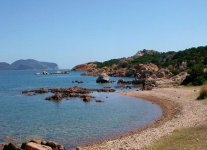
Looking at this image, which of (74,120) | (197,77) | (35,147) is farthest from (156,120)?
(197,77)

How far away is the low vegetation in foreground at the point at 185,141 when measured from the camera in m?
21.4

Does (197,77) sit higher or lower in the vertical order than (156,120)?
higher

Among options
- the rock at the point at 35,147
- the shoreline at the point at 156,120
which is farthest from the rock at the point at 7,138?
the rock at the point at 35,147

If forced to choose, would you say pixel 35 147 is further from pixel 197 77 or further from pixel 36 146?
pixel 197 77

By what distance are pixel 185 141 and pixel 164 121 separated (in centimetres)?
1405

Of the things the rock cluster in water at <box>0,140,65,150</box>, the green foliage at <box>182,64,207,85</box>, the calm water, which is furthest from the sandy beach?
the green foliage at <box>182,64,207,85</box>

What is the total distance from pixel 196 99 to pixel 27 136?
25.5 m

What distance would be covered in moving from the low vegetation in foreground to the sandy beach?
3.41 ft

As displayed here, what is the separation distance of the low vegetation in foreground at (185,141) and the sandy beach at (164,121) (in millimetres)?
1038

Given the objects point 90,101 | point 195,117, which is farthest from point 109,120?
point 90,101

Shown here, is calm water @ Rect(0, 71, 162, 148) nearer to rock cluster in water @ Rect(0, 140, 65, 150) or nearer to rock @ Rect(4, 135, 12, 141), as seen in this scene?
rock @ Rect(4, 135, 12, 141)

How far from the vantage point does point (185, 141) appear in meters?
23.0

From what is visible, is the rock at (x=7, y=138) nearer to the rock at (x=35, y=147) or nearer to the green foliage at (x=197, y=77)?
the rock at (x=35, y=147)

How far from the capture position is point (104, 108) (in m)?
50.2
